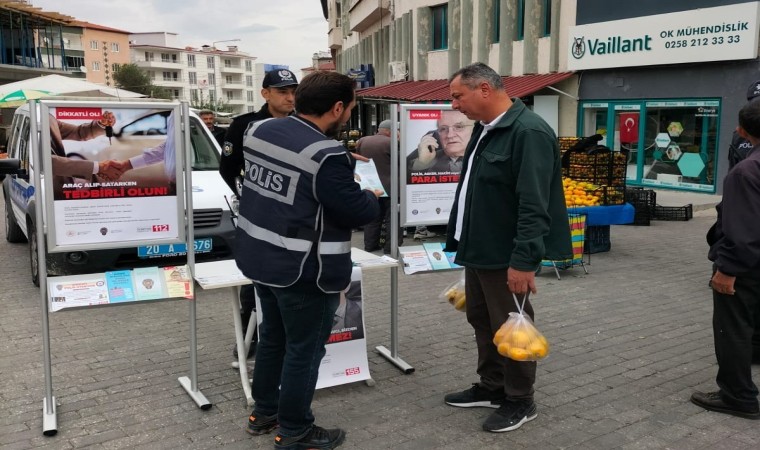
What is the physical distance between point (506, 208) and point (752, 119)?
153cm

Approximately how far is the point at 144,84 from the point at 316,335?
265ft

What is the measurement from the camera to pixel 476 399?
415cm

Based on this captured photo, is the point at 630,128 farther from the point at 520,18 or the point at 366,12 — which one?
the point at 366,12

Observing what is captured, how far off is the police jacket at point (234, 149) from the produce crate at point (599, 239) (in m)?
5.63

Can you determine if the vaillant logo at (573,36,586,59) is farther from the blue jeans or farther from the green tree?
the green tree

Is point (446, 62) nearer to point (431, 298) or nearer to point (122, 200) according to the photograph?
point (431, 298)

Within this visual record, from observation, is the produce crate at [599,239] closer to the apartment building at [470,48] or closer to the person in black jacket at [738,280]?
the person in black jacket at [738,280]

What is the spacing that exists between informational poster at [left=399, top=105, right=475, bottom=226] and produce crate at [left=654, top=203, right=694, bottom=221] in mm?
8482

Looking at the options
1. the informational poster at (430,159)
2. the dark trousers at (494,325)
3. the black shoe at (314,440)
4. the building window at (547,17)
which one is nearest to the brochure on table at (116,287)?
the black shoe at (314,440)

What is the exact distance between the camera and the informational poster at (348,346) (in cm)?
439

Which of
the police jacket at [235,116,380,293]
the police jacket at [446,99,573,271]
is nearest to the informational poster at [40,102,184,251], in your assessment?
the police jacket at [235,116,380,293]

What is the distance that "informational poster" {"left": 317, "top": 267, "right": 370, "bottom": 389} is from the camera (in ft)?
14.4

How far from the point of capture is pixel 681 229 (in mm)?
11195

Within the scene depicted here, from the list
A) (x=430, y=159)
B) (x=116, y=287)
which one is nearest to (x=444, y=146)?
(x=430, y=159)
